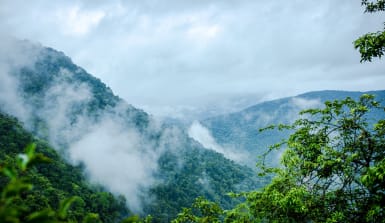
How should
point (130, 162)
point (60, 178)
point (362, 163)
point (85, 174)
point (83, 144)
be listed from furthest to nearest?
point (130, 162)
point (83, 144)
point (85, 174)
point (60, 178)
point (362, 163)

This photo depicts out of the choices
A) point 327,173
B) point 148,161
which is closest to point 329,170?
point 327,173

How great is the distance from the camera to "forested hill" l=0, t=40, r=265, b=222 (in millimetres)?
96250

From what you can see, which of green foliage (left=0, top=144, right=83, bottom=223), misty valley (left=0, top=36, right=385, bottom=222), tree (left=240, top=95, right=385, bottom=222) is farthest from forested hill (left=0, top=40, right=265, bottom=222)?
green foliage (left=0, top=144, right=83, bottom=223)

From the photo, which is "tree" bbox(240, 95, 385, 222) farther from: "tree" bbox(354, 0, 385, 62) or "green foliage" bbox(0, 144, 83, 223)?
"green foliage" bbox(0, 144, 83, 223)

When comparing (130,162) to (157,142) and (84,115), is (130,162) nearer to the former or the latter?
(157,142)

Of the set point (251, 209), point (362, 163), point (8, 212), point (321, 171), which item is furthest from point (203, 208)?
point (8, 212)

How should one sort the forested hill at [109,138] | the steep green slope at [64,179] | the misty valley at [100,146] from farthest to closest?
the forested hill at [109,138]
the misty valley at [100,146]
the steep green slope at [64,179]

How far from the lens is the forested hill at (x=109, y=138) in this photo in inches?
3789

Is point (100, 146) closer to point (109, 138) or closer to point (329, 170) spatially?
point (109, 138)

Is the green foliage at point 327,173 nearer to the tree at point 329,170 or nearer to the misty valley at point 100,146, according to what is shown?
the tree at point 329,170

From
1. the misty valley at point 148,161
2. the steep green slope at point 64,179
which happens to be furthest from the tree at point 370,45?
the steep green slope at point 64,179

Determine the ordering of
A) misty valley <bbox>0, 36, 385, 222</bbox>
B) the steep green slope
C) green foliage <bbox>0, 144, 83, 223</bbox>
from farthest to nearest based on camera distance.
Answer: misty valley <bbox>0, 36, 385, 222</bbox> < the steep green slope < green foliage <bbox>0, 144, 83, 223</bbox>

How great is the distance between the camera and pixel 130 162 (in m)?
118

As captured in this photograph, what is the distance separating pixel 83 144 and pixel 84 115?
23318 millimetres
